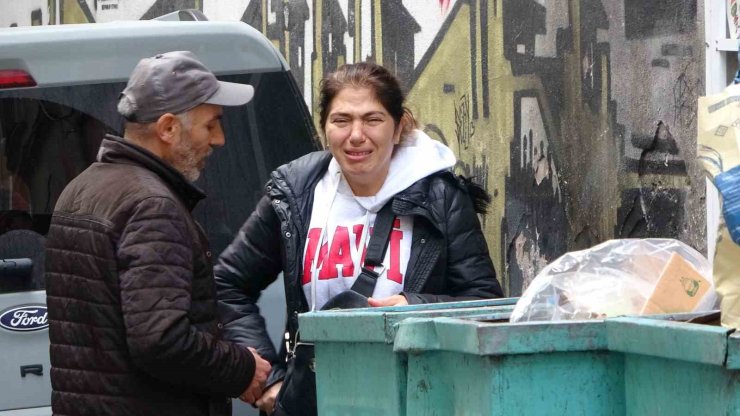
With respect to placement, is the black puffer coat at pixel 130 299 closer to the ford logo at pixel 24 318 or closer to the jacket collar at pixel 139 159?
the jacket collar at pixel 139 159

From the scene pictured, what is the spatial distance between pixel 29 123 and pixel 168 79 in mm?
1183

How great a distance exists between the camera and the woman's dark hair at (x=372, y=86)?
423cm

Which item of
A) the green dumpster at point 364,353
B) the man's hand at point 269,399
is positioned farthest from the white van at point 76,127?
the green dumpster at point 364,353

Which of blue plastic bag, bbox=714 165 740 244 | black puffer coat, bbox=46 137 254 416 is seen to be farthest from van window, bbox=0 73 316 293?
blue plastic bag, bbox=714 165 740 244

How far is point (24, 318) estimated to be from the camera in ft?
15.2

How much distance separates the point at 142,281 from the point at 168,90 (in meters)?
0.58

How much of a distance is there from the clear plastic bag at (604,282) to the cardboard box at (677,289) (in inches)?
0.5

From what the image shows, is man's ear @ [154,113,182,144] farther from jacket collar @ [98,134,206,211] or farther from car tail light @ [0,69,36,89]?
car tail light @ [0,69,36,89]

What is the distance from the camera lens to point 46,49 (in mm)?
4715

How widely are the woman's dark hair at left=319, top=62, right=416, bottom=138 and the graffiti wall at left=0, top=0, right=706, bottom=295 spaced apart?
274 centimetres

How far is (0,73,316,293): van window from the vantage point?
4.79 meters

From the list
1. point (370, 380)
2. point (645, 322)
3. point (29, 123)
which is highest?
point (29, 123)

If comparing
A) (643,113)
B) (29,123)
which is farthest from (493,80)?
(29,123)

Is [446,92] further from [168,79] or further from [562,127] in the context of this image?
[168,79]
